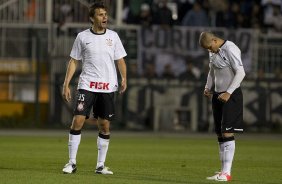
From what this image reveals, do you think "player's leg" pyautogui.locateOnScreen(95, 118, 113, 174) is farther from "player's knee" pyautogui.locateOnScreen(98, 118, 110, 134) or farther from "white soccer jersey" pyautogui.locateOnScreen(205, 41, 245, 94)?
"white soccer jersey" pyautogui.locateOnScreen(205, 41, 245, 94)

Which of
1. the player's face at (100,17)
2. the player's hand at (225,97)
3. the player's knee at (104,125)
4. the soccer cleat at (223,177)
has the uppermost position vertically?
the player's face at (100,17)

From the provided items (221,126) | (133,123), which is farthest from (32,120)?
(221,126)

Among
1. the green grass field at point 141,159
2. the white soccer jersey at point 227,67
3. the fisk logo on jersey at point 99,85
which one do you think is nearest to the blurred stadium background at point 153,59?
the green grass field at point 141,159

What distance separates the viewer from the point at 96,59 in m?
15.5

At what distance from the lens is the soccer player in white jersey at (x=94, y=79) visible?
15.4 metres

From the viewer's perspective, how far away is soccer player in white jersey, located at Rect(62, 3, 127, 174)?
1543 cm

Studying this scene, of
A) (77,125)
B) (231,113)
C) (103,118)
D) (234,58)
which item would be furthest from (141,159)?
(234,58)

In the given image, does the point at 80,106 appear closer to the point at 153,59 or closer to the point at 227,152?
the point at 227,152

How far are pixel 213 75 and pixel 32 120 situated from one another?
636 inches

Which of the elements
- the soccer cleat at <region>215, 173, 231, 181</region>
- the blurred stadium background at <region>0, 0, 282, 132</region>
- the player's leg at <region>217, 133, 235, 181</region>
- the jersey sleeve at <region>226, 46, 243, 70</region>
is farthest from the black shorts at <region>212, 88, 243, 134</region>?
the blurred stadium background at <region>0, 0, 282, 132</region>

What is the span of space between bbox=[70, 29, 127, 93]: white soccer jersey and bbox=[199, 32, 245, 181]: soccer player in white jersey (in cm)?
150

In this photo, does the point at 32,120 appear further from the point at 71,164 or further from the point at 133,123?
the point at 71,164

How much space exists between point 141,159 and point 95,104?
13.0ft

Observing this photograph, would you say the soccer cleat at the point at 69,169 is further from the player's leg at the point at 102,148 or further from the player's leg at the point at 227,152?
the player's leg at the point at 227,152
